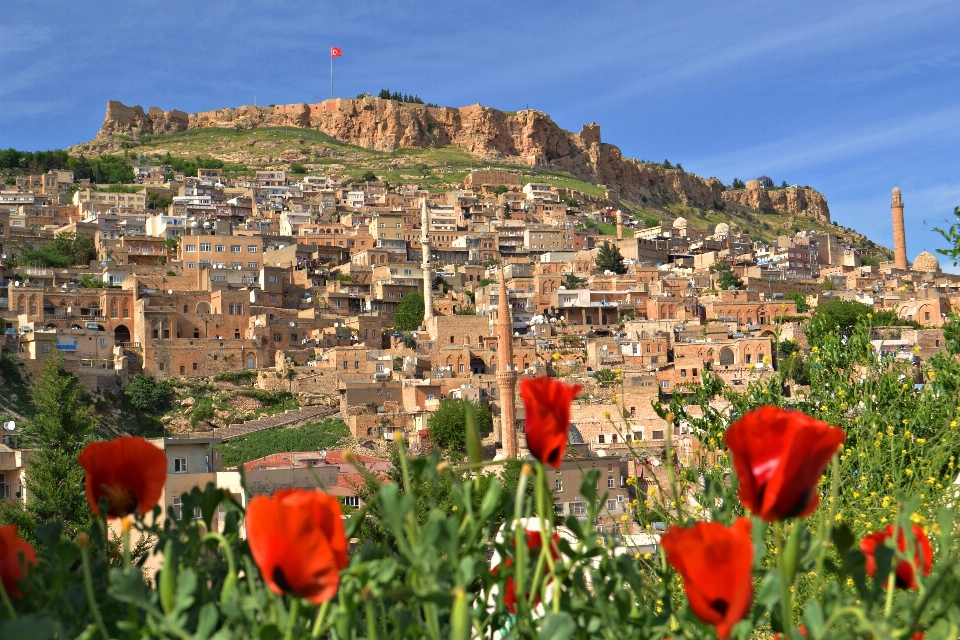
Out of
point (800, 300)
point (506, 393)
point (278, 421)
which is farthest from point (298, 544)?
point (800, 300)

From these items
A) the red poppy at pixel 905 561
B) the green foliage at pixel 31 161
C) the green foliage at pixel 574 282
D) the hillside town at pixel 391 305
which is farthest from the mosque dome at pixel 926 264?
the red poppy at pixel 905 561

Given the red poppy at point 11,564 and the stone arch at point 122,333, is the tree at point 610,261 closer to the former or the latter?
the stone arch at point 122,333

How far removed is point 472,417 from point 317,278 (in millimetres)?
50070

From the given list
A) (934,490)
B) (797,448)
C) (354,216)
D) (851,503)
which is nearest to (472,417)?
(797,448)

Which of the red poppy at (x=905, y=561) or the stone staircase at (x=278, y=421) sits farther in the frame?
the stone staircase at (x=278, y=421)

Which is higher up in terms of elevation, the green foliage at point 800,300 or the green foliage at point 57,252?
the green foliage at point 57,252

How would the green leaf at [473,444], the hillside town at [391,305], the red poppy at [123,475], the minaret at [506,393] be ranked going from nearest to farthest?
the green leaf at [473,444], the red poppy at [123,475], the minaret at [506,393], the hillside town at [391,305]

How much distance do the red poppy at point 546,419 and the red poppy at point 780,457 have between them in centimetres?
34

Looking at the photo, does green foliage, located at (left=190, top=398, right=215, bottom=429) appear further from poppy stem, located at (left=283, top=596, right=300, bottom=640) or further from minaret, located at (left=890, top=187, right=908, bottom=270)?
minaret, located at (left=890, top=187, right=908, bottom=270)

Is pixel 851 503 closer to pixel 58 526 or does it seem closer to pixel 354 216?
pixel 58 526

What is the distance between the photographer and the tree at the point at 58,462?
55.5 ft

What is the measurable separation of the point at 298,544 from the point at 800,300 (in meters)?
54.5

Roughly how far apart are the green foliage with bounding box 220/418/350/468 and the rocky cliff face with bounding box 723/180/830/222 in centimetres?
9036

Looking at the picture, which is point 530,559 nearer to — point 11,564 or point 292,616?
point 292,616
